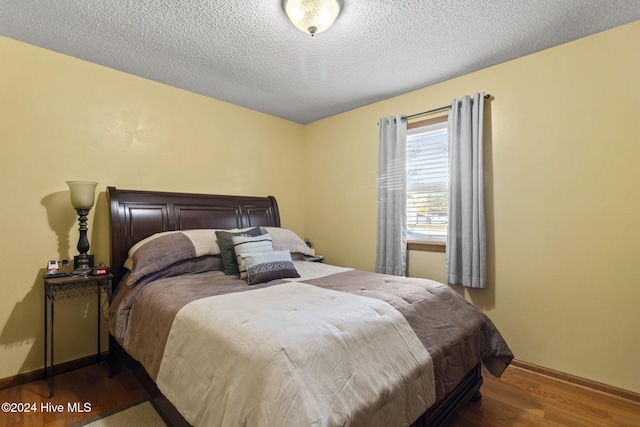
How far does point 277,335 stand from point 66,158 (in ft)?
7.83

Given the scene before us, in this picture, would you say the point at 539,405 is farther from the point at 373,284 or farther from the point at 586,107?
the point at 586,107

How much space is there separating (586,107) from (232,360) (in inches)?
109

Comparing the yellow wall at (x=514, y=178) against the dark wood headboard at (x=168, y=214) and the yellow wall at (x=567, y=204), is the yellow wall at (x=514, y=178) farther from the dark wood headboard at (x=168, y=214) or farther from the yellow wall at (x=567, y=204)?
the dark wood headboard at (x=168, y=214)

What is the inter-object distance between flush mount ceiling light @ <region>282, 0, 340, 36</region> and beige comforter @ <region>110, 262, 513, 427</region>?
1595mm

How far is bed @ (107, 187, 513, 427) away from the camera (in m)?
1.12

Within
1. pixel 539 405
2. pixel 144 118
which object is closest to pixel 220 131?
pixel 144 118

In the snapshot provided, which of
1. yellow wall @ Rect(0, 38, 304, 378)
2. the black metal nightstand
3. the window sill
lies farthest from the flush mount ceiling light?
the black metal nightstand

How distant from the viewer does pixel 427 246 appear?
118 inches

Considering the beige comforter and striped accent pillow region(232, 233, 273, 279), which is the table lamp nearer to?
the beige comforter

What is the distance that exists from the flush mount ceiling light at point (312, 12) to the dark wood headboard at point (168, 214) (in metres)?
1.90

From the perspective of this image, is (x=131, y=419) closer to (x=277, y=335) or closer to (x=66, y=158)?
(x=277, y=335)

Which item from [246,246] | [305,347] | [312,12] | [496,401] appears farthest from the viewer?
[246,246]

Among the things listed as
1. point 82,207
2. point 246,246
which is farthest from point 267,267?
point 82,207

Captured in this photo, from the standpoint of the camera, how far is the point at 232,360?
123cm
